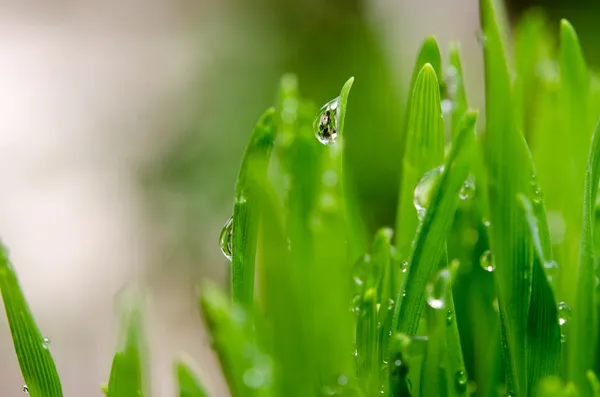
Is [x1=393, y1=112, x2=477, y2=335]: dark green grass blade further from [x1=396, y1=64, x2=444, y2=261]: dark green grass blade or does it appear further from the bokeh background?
the bokeh background

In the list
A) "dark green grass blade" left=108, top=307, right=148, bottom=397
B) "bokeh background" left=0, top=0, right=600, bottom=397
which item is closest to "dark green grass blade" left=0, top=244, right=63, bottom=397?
"dark green grass blade" left=108, top=307, right=148, bottom=397

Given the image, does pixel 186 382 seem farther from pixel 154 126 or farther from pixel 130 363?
pixel 154 126

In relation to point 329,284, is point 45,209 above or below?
above

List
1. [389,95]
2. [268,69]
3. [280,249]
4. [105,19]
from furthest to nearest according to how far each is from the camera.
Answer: [105,19]
[268,69]
[389,95]
[280,249]

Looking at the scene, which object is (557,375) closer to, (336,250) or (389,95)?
(336,250)

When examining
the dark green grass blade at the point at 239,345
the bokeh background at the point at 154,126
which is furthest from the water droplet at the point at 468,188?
the bokeh background at the point at 154,126

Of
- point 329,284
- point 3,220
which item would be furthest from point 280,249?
point 3,220
